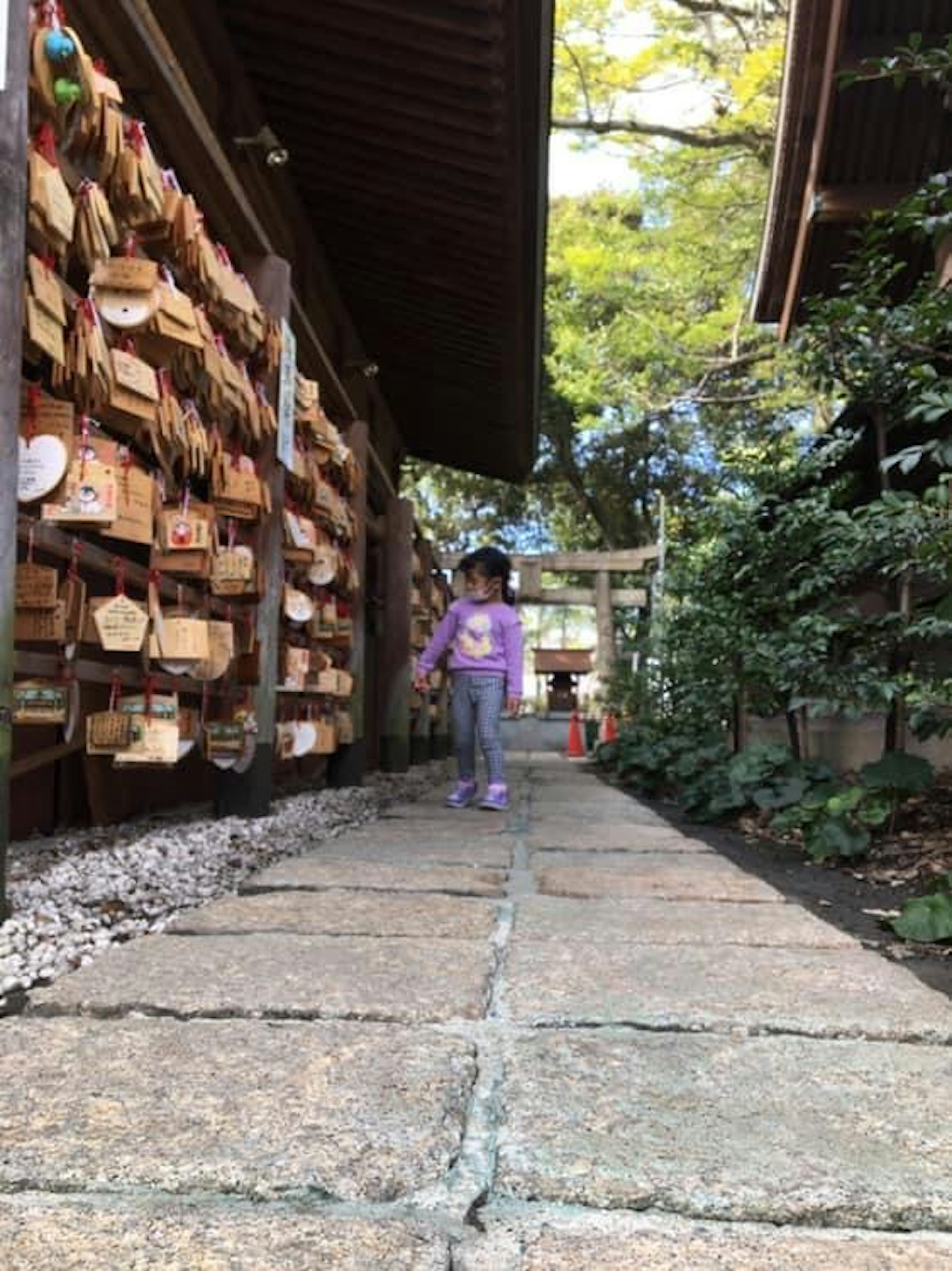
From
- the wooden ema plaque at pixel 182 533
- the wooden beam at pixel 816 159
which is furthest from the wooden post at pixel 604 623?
the wooden ema plaque at pixel 182 533

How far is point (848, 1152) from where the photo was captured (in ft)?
3.71

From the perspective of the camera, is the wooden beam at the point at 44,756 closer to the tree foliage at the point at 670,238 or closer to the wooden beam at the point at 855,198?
the wooden beam at the point at 855,198

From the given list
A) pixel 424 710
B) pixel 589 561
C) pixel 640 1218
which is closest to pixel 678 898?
pixel 640 1218

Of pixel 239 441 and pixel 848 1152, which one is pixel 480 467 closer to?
pixel 239 441

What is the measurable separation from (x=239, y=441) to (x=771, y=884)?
90.8 inches

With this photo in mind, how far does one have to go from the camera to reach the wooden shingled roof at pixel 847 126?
4.76 m

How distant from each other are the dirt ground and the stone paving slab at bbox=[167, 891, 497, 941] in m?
0.92

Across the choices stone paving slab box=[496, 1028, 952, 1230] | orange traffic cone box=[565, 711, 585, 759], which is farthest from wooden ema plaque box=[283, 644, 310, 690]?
orange traffic cone box=[565, 711, 585, 759]

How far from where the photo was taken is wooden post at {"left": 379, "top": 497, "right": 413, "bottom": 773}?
716 cm

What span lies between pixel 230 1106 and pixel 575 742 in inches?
605

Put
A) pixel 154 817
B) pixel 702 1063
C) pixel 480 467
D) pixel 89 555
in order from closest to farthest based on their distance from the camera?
pixel 702 1063
pixel 89 555
pixel 154 817
pixel 480 467

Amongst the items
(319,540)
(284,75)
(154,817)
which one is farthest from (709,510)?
(154,817)

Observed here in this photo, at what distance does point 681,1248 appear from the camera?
3.06ft

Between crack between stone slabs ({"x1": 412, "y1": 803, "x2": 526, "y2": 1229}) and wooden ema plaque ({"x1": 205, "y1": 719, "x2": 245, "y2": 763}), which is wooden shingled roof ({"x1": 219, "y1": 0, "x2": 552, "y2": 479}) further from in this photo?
crack between stone slabs ({"x1": 412, "y1": 803, "x2": 526, "y2": 1229})
